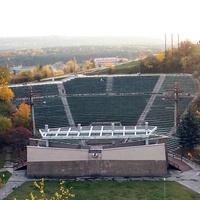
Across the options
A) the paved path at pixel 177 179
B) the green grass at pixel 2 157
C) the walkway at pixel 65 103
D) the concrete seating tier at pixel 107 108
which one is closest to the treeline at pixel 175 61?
the concrete seating tier at pixel 107 108

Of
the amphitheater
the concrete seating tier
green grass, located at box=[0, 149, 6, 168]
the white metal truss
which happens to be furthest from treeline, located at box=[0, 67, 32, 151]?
the concrete seating tier

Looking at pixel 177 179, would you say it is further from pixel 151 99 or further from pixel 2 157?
pixel 151 99

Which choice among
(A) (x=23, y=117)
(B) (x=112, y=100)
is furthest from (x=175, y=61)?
(A) (x=23, y=117)

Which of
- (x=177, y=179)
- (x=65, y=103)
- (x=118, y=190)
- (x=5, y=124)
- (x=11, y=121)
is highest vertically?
(x=65, y=103)

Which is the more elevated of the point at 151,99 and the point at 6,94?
the point at 6,94

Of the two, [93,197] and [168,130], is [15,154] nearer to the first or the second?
[93,197]

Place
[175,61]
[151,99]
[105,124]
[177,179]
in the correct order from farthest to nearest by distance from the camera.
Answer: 1. [175,61]
2. [151,99]
3. [105,124]
4. [177,179]
